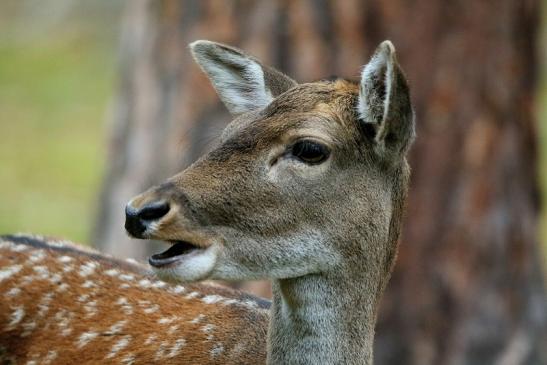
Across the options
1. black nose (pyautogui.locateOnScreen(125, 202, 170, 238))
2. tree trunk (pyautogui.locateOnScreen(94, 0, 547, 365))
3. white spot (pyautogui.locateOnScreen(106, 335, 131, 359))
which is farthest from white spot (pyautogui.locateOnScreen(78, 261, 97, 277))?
tree trunk (pyautogui.locateOnScreen(94, 0, 547, 365))

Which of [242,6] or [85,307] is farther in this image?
[242,6]

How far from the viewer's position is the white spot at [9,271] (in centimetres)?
671

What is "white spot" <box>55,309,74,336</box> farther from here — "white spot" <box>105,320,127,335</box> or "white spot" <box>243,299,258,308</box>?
"white spot" <box>243,299,258,308</box>

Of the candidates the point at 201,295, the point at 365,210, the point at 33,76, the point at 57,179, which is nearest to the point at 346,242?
the point at 365,210

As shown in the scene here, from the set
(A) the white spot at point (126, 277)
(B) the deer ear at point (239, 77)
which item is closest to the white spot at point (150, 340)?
(A) the white spot at point (126, 277)

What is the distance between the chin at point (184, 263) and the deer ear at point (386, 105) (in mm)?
908

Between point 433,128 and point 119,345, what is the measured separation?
5.03 m

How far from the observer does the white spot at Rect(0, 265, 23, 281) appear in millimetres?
6705

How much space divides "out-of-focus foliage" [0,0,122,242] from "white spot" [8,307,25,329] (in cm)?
963

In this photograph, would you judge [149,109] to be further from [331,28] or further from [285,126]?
[285,126]

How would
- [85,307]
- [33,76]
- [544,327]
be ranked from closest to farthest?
[85,307] → [544,327] → [33,76]

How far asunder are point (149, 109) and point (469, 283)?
3128 millimetres

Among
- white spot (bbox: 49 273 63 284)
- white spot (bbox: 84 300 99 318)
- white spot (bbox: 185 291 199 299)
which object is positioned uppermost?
white spot (bbox: 49 273 63 284)

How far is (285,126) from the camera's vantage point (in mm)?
5648
